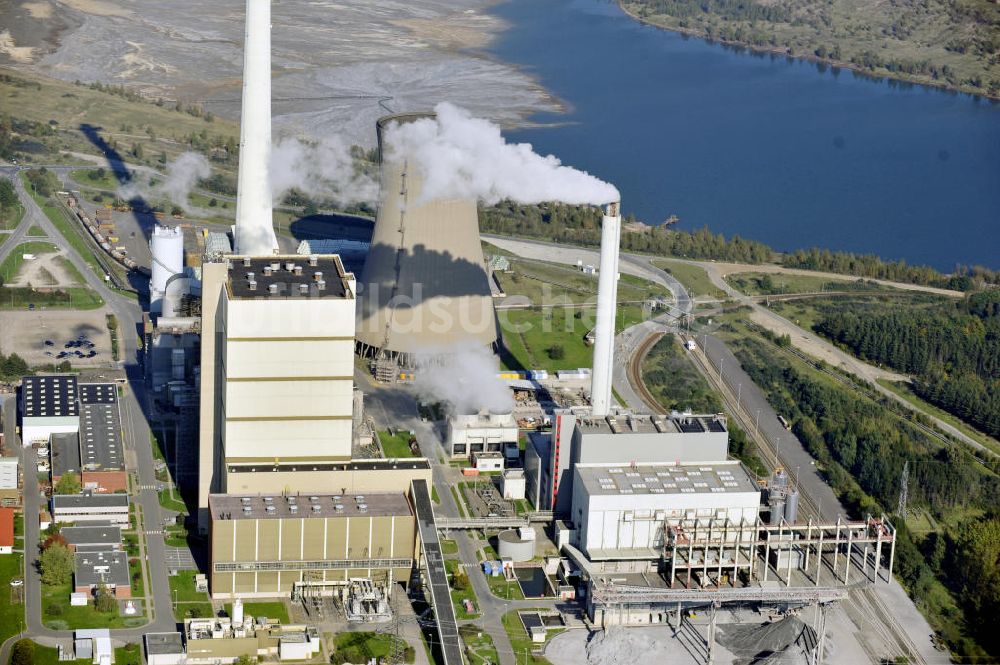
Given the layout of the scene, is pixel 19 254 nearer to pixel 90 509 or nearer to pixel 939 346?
pixel 90 509

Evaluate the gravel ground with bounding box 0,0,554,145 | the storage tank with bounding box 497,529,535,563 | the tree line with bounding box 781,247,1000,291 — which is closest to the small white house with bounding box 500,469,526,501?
the storage tank with bounding box 497,529,535,563

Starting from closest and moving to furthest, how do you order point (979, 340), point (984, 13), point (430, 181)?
point (430, 181), point (979, 340), point (984, 13)

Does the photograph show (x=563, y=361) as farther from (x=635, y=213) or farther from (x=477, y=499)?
(x=635, y=213)

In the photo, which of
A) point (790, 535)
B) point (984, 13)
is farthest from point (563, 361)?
point (984, 13)

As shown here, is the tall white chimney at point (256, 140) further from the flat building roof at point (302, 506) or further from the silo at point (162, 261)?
the flat building roof at point (302, 506)

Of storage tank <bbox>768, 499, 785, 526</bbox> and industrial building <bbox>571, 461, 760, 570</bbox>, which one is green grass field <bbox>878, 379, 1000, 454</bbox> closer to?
storage tank <bbox>768, 499, 785, 526</bbox>

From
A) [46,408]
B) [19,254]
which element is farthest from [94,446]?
[19,254]
